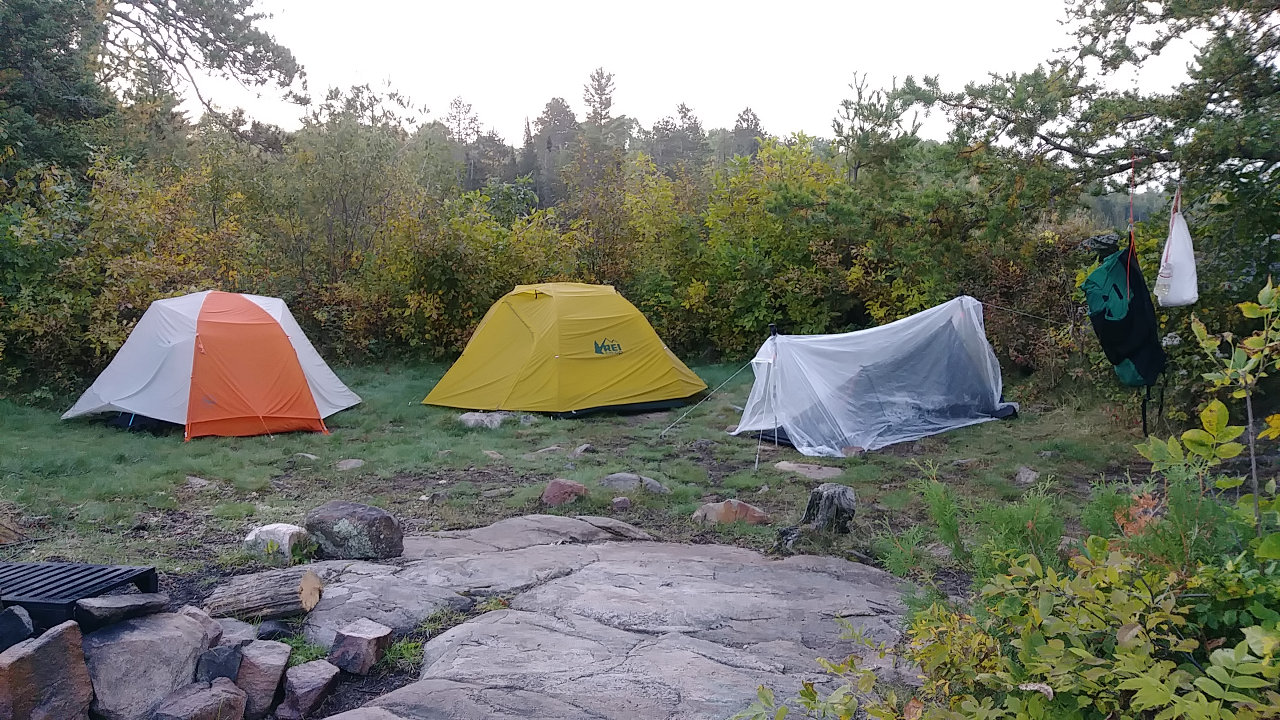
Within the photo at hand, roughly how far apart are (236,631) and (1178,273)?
212 inches

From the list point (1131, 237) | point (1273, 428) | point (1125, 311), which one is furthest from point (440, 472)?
point (1273, 428)

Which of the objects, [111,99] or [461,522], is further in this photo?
[111,99]

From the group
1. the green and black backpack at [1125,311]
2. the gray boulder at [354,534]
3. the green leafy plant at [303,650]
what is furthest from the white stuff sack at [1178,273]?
the green leafy plant at [303,650]

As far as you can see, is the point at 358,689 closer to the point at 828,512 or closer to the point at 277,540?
the point at 277,540

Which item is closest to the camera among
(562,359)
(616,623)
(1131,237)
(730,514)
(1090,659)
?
(1090,659)

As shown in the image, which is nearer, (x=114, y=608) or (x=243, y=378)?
(x=114, y=608)

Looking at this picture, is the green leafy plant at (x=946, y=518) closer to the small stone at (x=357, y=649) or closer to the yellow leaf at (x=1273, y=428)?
the yellow leaf at (x=1273, y=428)

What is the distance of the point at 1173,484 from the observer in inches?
83.5

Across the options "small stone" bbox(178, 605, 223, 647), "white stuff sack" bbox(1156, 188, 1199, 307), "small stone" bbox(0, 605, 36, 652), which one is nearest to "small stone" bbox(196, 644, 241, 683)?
"small stone" bbox(178, 605, 223, 647)

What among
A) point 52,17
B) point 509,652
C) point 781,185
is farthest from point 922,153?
point 52,17

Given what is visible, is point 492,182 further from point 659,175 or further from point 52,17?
point 52,17

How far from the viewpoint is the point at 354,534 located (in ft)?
14.0

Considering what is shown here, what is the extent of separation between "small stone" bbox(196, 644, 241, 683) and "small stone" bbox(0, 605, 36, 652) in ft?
1.69

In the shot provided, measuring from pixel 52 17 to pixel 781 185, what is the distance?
9131mm
